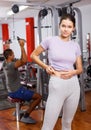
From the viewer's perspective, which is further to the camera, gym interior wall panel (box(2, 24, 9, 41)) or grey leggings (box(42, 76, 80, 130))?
gym interior wall panel (box(2, 24, 9, 41))

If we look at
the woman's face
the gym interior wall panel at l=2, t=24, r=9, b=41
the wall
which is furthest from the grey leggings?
the gym interior wall panel at l=2, t=24, r=9, b=41

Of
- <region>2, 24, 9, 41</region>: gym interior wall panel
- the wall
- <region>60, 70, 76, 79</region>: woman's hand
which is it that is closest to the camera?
<region>60, 70, 76, 79</region>: woman's hand

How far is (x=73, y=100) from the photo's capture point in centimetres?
166

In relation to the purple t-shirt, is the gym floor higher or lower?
lower

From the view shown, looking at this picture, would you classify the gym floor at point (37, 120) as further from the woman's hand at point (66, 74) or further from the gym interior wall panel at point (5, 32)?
the gym interior wall panel at point (5, 32)

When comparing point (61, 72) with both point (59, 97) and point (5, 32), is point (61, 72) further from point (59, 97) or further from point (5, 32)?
point (5, 32)

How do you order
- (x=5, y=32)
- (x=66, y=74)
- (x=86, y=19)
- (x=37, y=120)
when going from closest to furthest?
(x=66, y=74) < (x=37, y=120) < (x=86, y=19) < (x=5, y=32)

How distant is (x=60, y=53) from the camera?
5.29 feet

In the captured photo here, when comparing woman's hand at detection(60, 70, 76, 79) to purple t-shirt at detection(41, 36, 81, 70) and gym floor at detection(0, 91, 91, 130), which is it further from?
gym floor at detection(0, 91, 91, 130)

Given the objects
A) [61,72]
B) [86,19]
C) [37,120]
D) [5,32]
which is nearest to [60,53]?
[61,72]

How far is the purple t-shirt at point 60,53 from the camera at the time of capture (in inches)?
63.4

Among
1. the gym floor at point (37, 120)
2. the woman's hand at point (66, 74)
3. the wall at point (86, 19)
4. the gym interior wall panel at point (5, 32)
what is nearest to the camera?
the woman's hand at point (66, 74)


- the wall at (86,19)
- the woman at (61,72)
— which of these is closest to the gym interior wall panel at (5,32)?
the wall at (86,19)

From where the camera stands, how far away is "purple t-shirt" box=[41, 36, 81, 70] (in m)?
1.61
